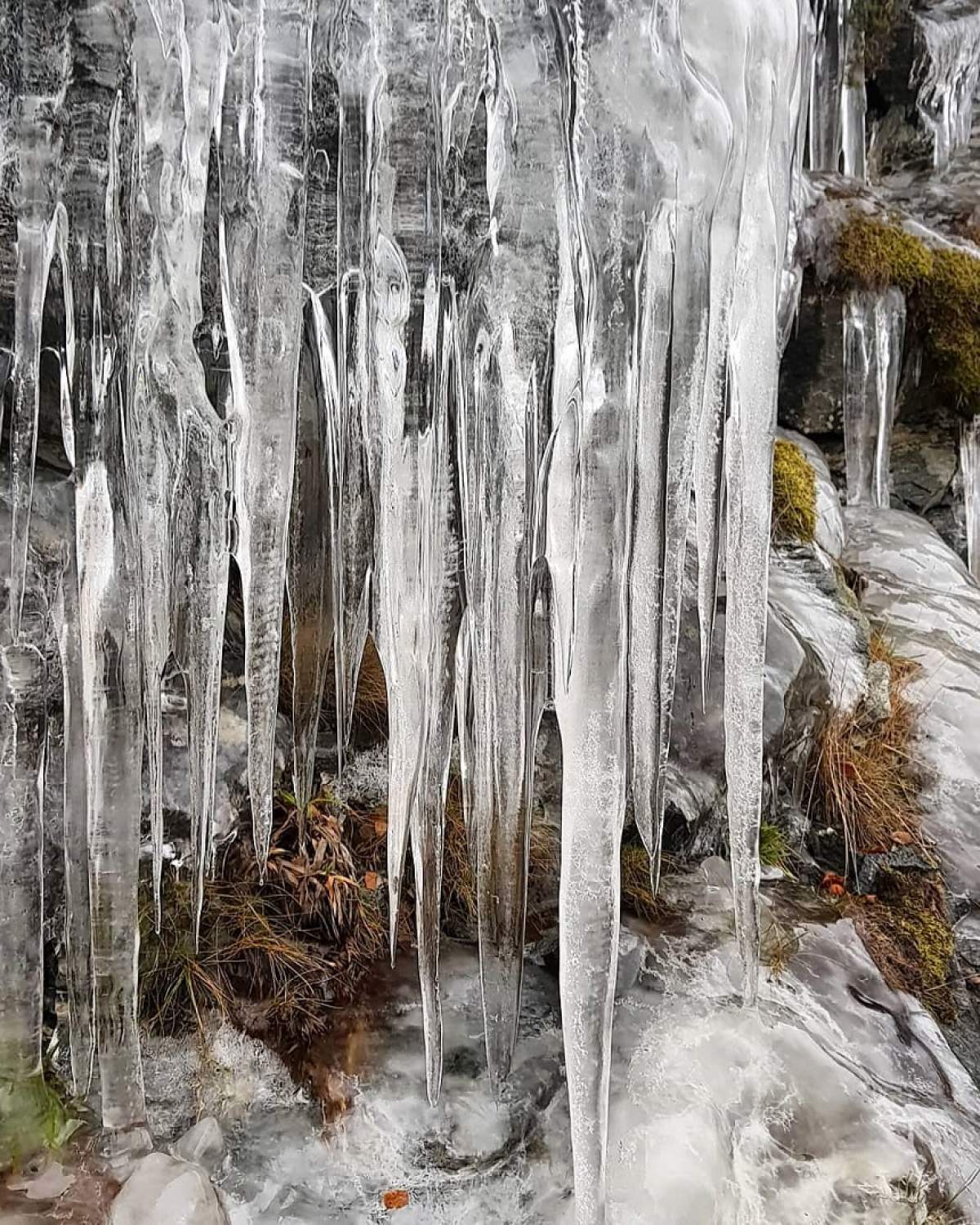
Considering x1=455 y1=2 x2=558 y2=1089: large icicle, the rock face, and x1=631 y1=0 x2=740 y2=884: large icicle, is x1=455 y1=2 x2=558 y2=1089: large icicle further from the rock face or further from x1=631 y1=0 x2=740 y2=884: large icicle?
the rock face

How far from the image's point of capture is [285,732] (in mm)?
2877

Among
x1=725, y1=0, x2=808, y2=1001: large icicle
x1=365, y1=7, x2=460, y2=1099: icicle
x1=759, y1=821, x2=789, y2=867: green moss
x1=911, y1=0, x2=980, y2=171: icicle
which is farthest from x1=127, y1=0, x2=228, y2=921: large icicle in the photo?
x1=911, y1=0, x2=980, y2=171: icicle

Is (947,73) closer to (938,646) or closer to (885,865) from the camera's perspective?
(938,646)

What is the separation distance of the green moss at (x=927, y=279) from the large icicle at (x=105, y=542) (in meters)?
3.99

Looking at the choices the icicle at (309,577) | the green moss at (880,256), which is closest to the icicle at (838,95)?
the green moss at (880,256)

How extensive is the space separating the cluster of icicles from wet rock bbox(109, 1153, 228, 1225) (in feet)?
0.67

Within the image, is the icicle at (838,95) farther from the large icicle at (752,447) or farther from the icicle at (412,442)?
the icicle at (412,442)

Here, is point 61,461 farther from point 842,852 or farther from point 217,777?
point 842,852

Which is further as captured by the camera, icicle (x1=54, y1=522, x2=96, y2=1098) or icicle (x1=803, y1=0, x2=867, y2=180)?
icicle (x1=803, y1=0, x2=867, y2=180)

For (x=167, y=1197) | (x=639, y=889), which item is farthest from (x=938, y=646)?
(x=167, y=1197)

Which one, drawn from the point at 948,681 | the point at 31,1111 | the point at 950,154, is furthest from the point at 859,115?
the point at 31,1111

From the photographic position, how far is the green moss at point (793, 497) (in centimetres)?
403

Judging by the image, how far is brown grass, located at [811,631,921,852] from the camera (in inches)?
128

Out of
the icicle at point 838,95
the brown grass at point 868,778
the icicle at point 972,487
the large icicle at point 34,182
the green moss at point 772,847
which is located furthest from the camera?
the icicle at point 838,95
